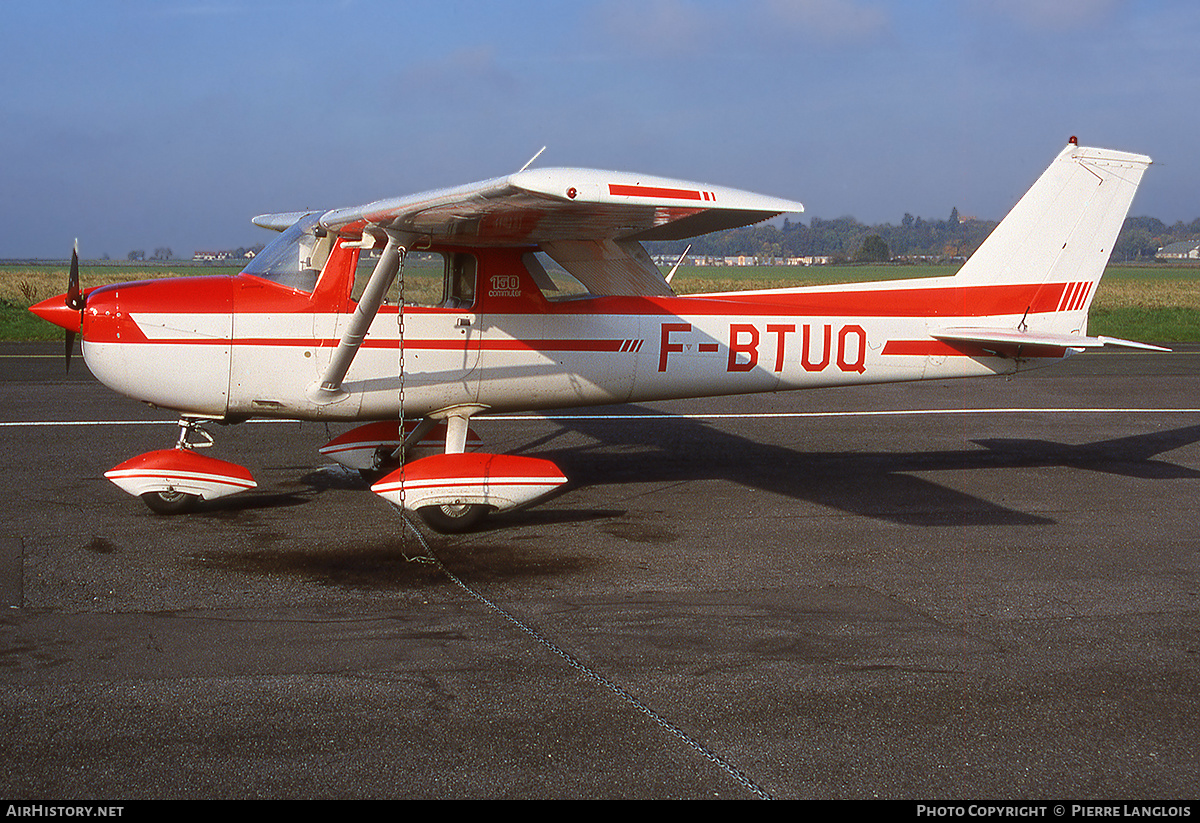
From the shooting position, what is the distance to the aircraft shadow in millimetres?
8273

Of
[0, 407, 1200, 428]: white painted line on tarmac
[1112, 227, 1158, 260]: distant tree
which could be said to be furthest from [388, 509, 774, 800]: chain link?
[1112, 227, 1158, 260]: distant tree

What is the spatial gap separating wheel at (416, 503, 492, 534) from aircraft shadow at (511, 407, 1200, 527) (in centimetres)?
186

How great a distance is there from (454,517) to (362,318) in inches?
59.3

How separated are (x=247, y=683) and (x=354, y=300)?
3.68 m

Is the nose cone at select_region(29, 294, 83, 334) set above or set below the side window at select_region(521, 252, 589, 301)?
below

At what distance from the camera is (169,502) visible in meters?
7.54

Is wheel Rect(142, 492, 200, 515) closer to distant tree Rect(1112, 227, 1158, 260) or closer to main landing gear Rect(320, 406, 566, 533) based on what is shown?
main landing gear Rect(320, 406, 566, 533)

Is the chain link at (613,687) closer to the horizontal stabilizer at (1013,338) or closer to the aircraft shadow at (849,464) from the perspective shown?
the aircraft shadow at (849,464)

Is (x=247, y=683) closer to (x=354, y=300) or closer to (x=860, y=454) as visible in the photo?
(x=354, y=300)

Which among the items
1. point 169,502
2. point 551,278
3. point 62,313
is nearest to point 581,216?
point 551,278

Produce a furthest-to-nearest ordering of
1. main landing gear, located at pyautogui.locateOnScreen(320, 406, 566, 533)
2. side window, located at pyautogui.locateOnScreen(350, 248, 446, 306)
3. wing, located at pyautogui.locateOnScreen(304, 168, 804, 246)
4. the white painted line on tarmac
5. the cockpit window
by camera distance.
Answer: the white painted line on tarmac, side window, located at pyautogui.locateOnScreen(350, 248, 446, 306), the cockpit window, main landing gear, located at pyautogui.locateOnScreen(320, 406, 566, 533), wing, located at pyautogui.locateOnScreen(304, 168, 804, 246)

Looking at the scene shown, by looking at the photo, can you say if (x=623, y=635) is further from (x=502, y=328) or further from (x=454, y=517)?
(x=502, y=328)

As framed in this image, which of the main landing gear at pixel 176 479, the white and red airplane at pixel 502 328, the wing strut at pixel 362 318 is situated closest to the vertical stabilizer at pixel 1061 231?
the white and red airplane at pixel 502 328
